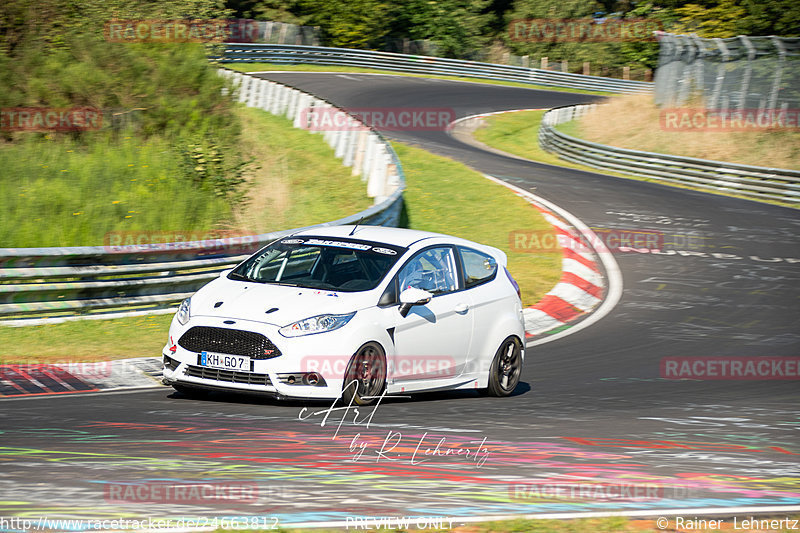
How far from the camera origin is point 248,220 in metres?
18.0

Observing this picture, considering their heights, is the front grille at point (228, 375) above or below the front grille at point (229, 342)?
below

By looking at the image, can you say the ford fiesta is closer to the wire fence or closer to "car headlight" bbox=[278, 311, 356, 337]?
"car headlight" bbox=[278, 311, 356, 337]

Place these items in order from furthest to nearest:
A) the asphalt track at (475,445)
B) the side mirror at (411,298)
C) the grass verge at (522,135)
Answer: the grass verge at (522,135) → the side mirror at (411,298) → the asphalt track at (475,445)

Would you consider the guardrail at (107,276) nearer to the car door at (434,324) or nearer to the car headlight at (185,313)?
the car door at (434,324)

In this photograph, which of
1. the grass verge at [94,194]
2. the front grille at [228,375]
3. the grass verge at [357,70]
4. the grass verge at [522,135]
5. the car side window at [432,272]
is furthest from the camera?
the grass verge at [357,70]

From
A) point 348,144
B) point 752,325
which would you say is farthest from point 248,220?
point 752,325

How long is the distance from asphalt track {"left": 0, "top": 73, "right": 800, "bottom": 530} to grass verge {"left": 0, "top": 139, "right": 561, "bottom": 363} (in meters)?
2.15

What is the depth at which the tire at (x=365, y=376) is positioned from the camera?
839cm

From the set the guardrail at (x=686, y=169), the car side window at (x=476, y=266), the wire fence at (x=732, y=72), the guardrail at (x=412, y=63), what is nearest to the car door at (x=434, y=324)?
the car side window at (x=476, y=266)

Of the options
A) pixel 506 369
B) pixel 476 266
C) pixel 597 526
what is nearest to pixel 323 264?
pixel 476 266

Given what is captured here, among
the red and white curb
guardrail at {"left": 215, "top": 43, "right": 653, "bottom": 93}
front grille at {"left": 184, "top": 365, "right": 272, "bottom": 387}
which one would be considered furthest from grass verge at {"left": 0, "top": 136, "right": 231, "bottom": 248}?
guardrail at {"left": 215, "top": 43, "right": 653, "bottom": 93}

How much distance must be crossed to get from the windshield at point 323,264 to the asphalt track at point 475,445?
3.84ft

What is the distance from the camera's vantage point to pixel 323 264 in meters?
9.44

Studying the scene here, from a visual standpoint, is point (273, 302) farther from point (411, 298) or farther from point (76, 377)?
point (76, 377)
